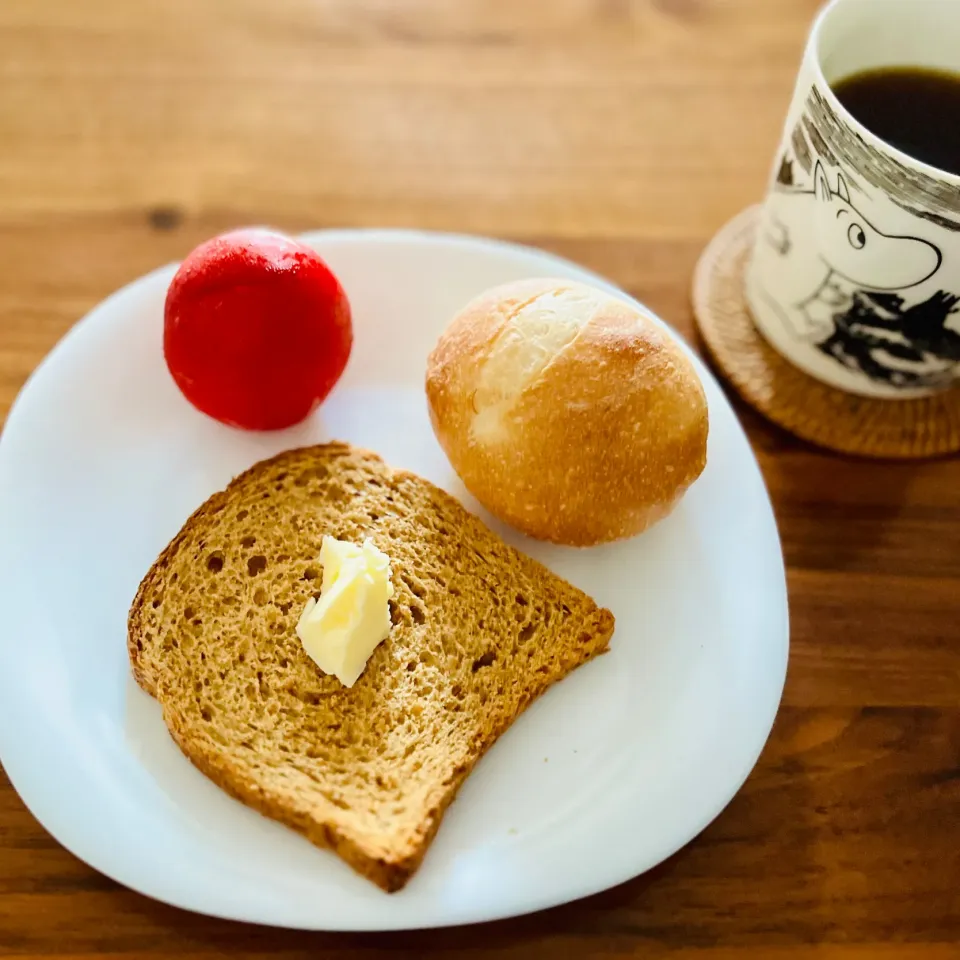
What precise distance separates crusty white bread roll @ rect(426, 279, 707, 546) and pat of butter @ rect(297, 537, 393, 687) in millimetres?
156

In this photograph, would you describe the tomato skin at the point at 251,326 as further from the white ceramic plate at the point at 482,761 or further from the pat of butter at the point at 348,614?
the pat of butter at the point at 348,614

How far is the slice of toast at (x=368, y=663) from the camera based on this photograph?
0.87 metres

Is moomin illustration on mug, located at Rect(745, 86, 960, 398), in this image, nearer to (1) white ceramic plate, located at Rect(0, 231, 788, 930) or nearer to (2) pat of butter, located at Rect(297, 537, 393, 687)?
(1) white ceramic plate, located at Rect(0, 231, 788, 930)

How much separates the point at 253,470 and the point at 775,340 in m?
0.68

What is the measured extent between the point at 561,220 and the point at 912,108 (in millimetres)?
481

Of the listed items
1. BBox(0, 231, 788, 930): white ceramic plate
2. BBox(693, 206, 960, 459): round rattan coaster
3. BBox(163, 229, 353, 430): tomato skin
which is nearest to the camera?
BBox(0, 231, 788, 930): white ceramic plate

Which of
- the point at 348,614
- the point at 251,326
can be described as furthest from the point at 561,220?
the point at 348,614

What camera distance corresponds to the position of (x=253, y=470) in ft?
3.43

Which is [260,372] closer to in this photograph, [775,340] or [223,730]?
[223,730]

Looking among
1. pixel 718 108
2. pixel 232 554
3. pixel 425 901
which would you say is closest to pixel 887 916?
pixel 425 901

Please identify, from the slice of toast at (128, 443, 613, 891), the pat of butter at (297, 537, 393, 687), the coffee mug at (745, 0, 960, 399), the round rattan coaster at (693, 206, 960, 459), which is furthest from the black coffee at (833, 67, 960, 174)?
the pat of butter at (297, 537, 393, 687)

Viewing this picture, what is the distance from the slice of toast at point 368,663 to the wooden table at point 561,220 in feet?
0.42

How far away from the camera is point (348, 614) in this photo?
0.91 metres

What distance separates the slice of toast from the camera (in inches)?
34.1
